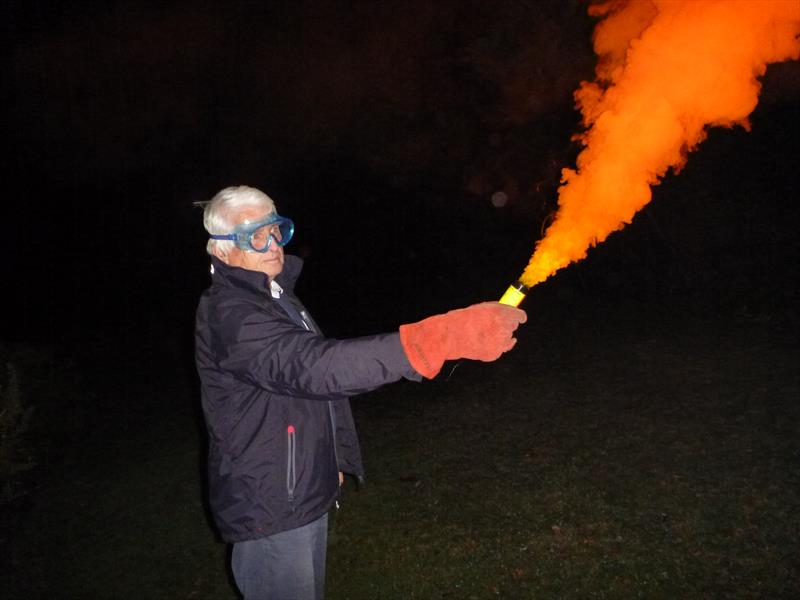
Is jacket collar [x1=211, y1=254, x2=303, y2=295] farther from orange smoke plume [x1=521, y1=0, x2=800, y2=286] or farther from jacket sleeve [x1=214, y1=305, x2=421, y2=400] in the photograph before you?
orange smoke plume [x1=521, y1=0, x2=800, y2=286]

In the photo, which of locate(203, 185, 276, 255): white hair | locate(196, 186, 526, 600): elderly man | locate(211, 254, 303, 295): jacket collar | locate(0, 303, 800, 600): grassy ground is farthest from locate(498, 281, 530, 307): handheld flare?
locate(0, 303, 800, 600): grassy ground

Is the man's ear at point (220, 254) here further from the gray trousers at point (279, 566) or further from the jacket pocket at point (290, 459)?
the gray trousers at point (279, 566)

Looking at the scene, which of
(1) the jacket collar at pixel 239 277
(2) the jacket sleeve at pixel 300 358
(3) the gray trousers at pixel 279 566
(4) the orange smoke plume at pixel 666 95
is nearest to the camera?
(2) the jacket sleeve at pixel 300 358

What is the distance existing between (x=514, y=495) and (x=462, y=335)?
4078 mm

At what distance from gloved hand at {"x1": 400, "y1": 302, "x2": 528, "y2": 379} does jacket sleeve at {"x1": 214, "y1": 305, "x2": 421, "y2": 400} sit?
2.5 inches

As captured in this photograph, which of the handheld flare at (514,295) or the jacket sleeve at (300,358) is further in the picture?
the handheld flare at (514,295)

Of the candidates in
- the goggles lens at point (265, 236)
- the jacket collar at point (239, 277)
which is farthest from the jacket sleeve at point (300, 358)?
the goggles lens at point (265, 236)

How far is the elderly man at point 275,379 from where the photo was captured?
1972mm

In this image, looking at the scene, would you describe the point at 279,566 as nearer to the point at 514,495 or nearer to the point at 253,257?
the point at 253,257

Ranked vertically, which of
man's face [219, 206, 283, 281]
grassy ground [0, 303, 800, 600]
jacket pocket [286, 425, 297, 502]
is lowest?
grassy ground [0, 303, 800, 600]

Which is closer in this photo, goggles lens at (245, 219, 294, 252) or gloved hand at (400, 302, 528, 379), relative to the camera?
gloved hand at (400, 302, 528, 379)

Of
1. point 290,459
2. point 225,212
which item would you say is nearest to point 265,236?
point 225,212

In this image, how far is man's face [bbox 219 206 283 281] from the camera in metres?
2.49

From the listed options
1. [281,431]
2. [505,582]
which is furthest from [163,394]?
[281,431]
